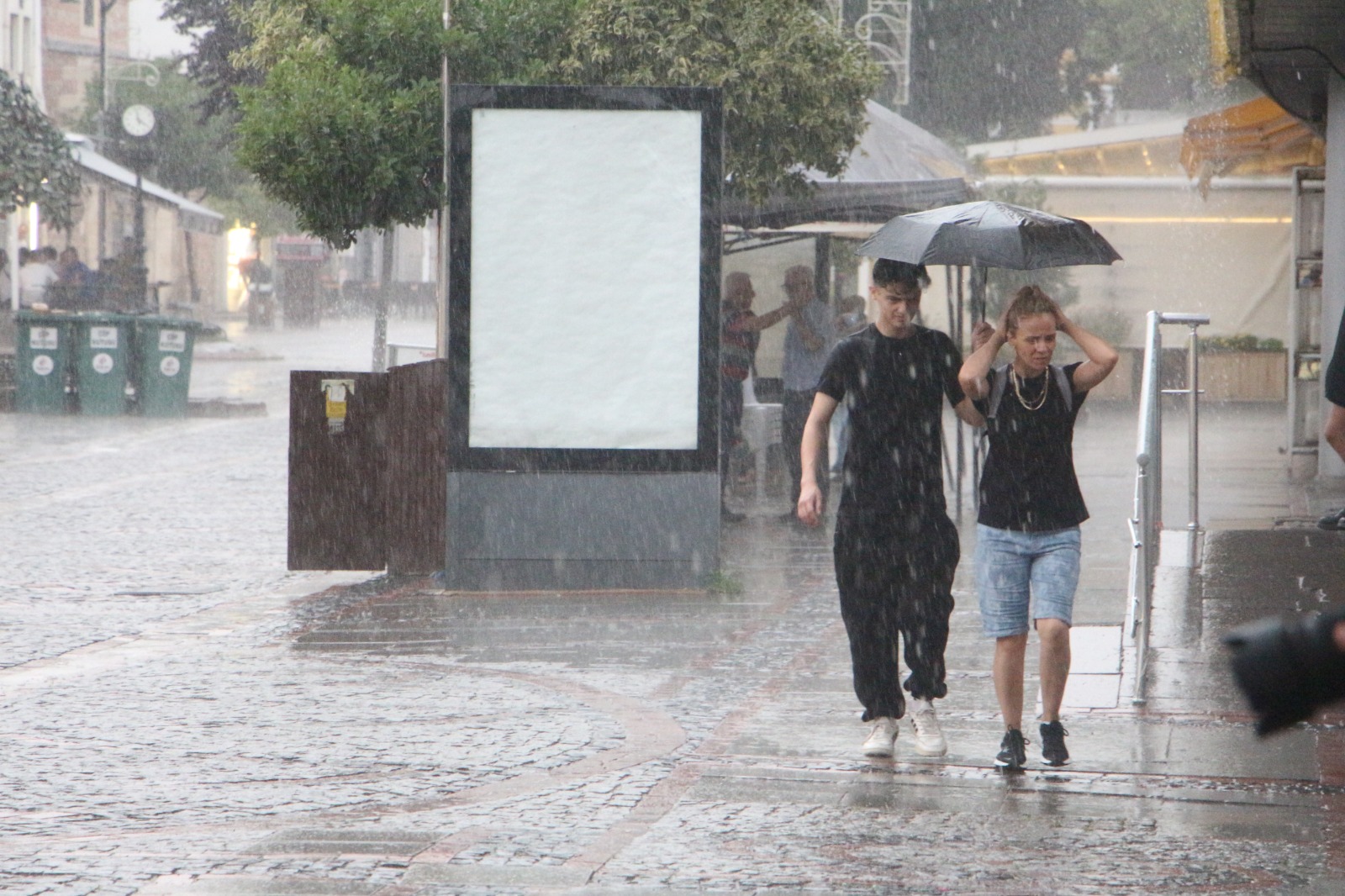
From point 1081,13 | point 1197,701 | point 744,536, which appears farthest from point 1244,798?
point 1081,13

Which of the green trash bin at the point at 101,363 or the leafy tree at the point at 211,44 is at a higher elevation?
the leafy tree at the point at 211,44

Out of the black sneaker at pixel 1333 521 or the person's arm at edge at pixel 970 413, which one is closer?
the person's arm at edge at pixel 970 413

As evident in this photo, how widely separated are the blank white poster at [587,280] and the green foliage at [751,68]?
2926mm

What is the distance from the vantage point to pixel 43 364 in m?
22.9

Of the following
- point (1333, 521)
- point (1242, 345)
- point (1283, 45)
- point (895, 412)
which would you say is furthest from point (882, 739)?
point (1242, 345)

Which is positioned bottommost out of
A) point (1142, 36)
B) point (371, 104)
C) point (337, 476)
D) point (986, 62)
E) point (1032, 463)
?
point (337, 476)

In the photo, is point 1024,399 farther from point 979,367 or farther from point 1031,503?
point 1031,503

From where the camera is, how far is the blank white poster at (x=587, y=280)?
32.2ft

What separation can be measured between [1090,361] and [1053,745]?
4.07 feet

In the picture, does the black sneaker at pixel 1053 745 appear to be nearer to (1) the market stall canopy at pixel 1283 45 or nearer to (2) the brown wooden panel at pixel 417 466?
(2) the brown wooden panel at pixel 417 466

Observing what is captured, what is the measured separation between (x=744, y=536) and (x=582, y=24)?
352cm

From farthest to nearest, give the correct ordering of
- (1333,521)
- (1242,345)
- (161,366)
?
(1242,345) → (161,366) → (1333,521)

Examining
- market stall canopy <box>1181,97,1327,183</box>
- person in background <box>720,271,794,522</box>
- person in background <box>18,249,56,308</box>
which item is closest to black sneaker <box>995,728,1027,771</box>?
person in background <box>720,271,794,522</box>

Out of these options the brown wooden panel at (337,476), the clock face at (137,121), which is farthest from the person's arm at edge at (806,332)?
the clock face at (137,121)
